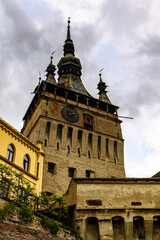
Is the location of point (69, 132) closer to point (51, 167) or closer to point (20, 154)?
point (51, 167)

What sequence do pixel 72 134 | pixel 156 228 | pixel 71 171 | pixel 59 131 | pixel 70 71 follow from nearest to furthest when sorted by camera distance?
pixel 156 228, pixel 71 171, pixel 59 131, pixel 72 134, pixel 70 71

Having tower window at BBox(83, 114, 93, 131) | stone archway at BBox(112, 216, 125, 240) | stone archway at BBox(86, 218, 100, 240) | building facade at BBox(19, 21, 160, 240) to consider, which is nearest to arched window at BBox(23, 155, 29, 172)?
building facade at BBox(19, 21, 160, 240)

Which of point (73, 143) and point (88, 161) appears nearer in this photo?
point (88, 161)

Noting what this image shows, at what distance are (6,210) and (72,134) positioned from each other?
22827 mm

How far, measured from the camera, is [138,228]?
19.6 meters

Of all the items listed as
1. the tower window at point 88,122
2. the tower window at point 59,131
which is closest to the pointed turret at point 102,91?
the tower window at point 88,122

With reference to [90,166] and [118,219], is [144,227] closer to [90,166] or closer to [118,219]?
[118,219]

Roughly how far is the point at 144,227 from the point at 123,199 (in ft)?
7.24

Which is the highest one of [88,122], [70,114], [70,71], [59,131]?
[70,71]

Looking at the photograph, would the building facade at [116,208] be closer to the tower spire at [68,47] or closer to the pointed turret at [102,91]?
the pointed turret at [102,91]

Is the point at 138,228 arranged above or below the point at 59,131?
below

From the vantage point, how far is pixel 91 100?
137 ft

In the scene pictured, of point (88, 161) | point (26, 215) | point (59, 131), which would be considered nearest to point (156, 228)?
point (26, 215)

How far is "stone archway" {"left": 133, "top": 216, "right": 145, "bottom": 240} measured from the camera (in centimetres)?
1923
